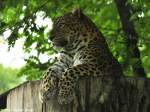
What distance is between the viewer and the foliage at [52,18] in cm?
841

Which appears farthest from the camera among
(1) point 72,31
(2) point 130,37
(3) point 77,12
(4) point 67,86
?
(2) point 130,37

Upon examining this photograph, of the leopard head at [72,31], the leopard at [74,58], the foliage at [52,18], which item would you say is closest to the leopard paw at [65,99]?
the leopard at [74,58]

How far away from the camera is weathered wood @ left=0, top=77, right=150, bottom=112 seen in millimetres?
4930

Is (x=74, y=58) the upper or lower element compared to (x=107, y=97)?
upper

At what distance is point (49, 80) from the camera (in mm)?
5473

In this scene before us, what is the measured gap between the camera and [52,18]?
9.21 meters

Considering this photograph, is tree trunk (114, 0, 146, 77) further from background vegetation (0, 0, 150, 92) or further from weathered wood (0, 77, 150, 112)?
weathered wood (0, 77, 150, 112)

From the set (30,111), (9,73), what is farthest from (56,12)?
(9,73)

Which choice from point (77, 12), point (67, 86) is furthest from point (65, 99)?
point (77, 12)

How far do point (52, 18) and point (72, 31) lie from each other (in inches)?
73.4

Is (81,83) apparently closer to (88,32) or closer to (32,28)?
(88,32)

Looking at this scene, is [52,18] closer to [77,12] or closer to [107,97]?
[77,12]

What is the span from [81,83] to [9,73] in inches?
1642

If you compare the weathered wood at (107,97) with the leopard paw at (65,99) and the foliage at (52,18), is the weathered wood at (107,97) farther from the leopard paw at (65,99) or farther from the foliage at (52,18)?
the foliage at (52,18)
